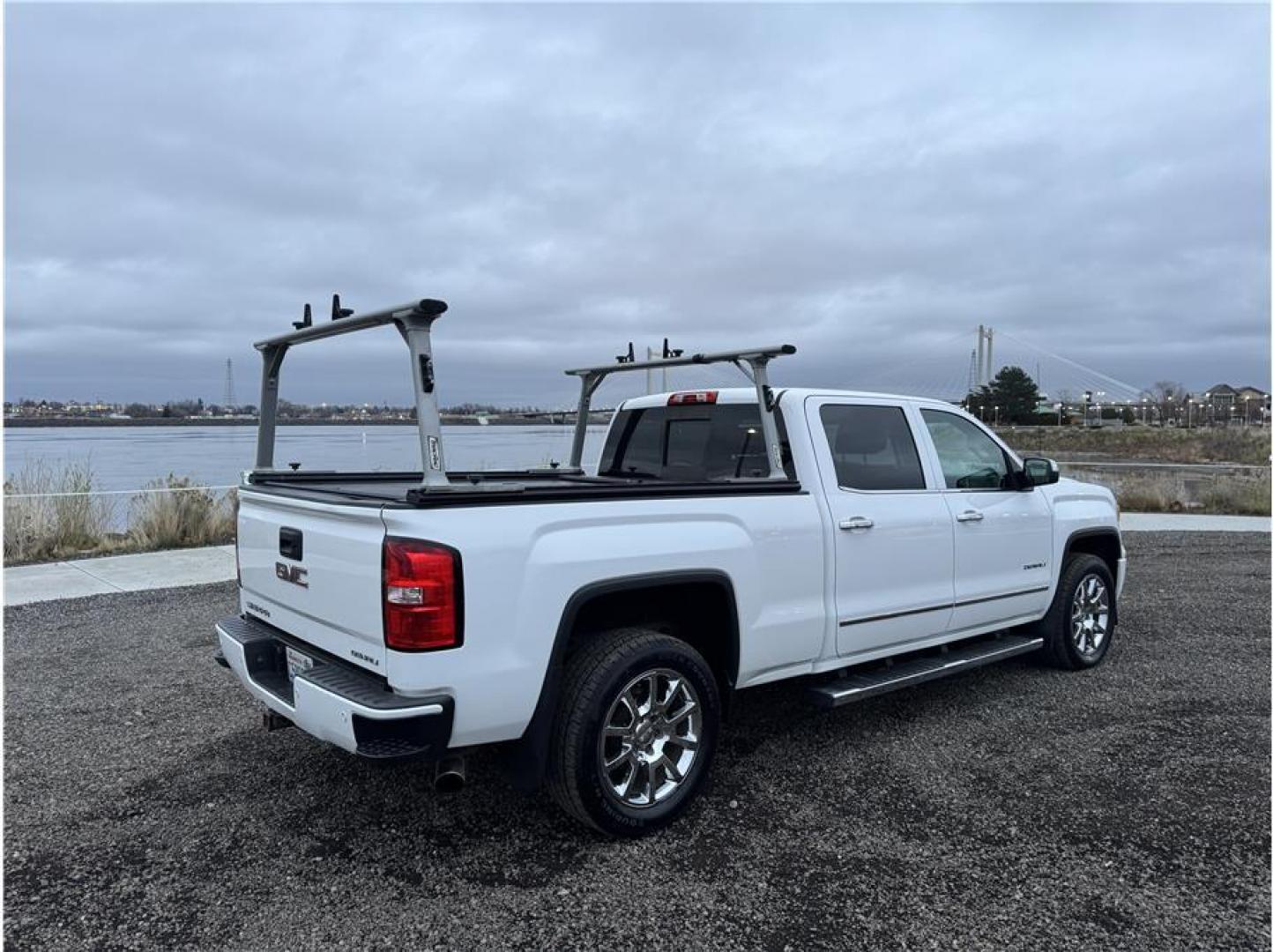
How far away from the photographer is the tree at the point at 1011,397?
60.9 m

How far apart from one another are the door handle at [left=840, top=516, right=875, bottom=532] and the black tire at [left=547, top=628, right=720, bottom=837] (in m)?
1.07

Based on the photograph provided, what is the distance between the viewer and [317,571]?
11.3 feet

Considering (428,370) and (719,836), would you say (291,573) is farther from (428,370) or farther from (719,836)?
(719,836)

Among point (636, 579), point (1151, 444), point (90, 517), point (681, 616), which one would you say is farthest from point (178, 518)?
point (1151, 444)

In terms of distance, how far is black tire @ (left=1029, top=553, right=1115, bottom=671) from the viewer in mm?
5781

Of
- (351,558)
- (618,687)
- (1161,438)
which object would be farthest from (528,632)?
(1161,438)

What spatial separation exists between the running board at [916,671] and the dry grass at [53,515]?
9.75 m

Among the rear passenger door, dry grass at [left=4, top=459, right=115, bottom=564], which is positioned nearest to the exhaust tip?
the rear passenger door

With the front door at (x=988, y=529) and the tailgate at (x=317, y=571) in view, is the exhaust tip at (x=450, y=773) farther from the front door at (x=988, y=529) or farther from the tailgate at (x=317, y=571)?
the front door at (x=988, y=529)

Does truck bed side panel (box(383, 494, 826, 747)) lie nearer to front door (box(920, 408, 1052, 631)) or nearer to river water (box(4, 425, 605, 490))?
front door (box(920, 408, 1052, 631))

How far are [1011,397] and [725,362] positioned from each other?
6410 cm

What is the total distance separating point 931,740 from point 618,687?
214 centimetres

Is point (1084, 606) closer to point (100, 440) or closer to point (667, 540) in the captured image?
point (667, 540)

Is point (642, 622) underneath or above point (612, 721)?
above
